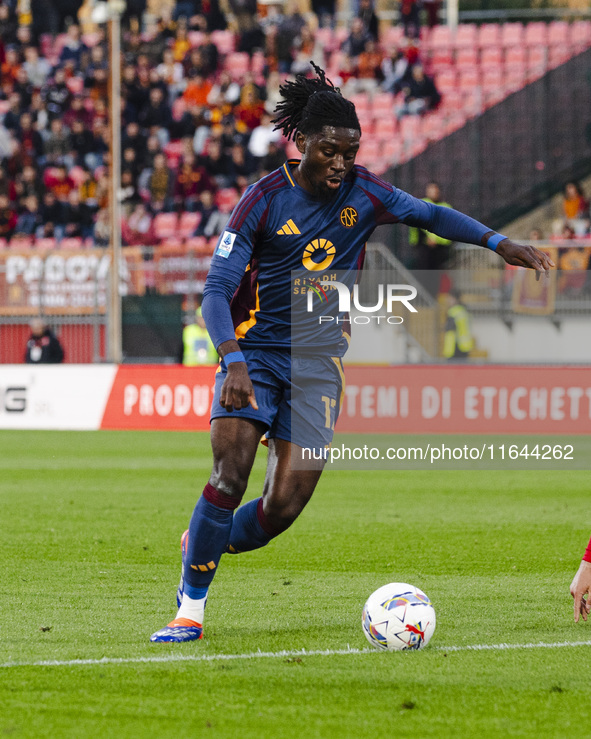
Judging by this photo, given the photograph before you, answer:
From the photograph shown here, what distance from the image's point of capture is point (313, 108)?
5.31 metres

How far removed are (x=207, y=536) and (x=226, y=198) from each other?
17.2 metres

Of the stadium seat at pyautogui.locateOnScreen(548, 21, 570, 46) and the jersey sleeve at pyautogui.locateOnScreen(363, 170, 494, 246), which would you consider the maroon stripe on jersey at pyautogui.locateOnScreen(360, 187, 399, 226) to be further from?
the stadium seat at pyautogui.locateOnScreen(548, 21, 570, 46)

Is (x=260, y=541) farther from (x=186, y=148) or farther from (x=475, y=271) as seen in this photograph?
(x=186, y=148)

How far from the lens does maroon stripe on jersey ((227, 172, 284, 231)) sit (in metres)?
5.19

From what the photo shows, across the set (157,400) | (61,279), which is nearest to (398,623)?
(157,400)

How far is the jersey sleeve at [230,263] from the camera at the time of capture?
5.05 m

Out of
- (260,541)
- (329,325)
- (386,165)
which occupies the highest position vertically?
(386,165)

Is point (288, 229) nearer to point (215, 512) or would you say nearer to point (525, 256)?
point (525, 256)

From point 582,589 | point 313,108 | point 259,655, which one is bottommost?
point 259,655

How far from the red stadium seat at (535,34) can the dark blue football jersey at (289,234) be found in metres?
19.1

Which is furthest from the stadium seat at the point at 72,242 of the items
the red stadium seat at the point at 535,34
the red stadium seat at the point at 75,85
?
the red stadium seat at the point at 535,34

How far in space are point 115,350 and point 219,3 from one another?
10.5 meters

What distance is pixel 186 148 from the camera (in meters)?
22.3

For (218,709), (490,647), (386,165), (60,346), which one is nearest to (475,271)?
(386,165)
